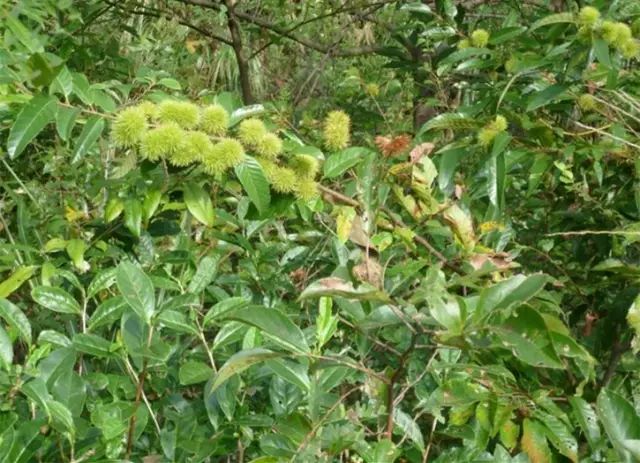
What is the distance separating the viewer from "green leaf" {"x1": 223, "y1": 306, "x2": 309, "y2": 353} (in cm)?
90

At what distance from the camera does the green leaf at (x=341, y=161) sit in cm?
133

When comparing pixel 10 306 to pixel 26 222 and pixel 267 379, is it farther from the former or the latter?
pixel 26 222

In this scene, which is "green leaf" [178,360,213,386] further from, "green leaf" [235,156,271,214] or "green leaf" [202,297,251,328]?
"green leaf" [235,156,271,214]

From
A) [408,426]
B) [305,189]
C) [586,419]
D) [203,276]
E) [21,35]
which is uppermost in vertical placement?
[21,35]

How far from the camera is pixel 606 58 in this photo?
61.7 inches

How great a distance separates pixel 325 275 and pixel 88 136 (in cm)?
53

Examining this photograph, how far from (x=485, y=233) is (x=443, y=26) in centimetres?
94

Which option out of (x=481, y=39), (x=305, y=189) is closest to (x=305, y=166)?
(x=305, y=189)

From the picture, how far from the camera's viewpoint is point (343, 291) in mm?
853

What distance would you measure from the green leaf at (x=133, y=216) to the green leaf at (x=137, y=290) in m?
0.25

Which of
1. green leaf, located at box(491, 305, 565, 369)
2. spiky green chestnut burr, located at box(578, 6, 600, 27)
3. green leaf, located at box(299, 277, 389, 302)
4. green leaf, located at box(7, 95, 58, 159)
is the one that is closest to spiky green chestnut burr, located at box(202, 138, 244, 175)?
green leaf, located at box(7, 95, 58, 159)

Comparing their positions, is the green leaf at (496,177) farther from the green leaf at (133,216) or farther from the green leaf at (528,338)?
the green leaf at (528,338)

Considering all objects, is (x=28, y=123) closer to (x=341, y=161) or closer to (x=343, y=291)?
(x=341, y=161)

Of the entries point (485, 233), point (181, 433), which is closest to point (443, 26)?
point (485, 233)
